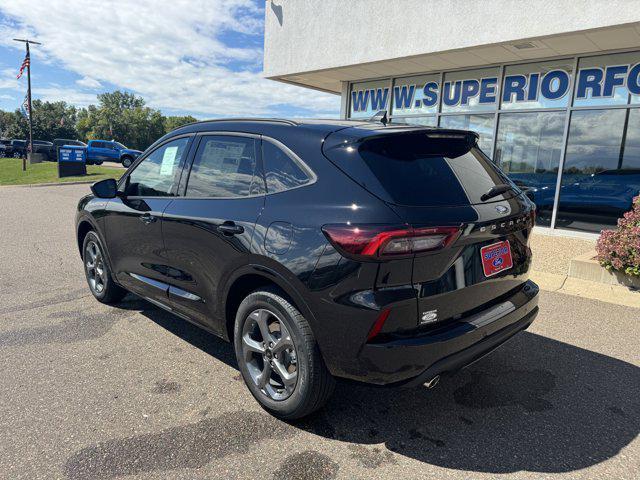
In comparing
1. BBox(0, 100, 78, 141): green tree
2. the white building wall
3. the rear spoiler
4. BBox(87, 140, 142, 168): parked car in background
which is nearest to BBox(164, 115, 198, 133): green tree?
BBox(0, 100, 78, 141): green tree

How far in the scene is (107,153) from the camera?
32594mm

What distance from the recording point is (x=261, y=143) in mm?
2973

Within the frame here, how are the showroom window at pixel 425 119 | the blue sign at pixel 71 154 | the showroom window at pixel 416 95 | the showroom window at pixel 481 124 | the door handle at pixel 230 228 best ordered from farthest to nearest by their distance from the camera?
the blue sign at pixel 71 154
the showroom window at pixel 425 119
the showroom window at pixel 416 95
the showroom window at pixel 481 124
the door handle at pixel 230 228

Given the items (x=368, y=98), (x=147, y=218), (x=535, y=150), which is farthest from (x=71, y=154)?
(x=147, y=218)

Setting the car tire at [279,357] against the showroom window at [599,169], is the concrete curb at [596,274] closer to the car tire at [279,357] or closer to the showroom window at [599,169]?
the showroom window at [599,169]

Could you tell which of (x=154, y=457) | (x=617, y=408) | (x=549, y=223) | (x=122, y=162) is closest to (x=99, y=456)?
(x=154, y=457)

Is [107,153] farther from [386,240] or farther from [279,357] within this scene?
[386,240]

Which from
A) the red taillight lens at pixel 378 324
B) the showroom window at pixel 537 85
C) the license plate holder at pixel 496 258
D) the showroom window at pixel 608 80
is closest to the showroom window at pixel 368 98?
the showroom window at pixel 537 85

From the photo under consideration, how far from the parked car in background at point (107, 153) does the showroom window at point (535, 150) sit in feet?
90.2

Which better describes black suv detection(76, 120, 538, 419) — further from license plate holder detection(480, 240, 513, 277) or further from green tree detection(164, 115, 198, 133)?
green tree detection(164, 115, 198, 133)

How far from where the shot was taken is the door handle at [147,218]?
361 cm

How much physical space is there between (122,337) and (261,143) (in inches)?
86.5

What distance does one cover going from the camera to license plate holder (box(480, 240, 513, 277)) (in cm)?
255

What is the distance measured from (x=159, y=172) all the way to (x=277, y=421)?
2238mm
